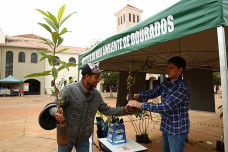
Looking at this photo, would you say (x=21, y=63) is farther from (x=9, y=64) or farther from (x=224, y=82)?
(x=224, y=82)

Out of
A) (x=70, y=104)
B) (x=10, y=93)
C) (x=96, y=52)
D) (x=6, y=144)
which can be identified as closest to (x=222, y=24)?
(x=70, y=104)

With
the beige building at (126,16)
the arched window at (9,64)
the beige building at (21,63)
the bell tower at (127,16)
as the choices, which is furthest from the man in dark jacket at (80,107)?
the bell tower at (127,16)

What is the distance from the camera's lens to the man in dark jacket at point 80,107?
182cm

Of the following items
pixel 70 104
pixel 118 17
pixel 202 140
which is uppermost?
pixel 118 17

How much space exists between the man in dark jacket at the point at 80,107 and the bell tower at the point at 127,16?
42.5 m

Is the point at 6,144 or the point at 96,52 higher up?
the point at 96,52

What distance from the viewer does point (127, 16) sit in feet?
141

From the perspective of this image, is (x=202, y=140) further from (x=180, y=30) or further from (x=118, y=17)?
(x=118, y=17)

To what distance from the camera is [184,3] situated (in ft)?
5.38

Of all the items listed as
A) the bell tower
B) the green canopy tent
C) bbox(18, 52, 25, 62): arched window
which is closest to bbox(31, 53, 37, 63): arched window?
bbox(18, 52, 25, 62): arched window

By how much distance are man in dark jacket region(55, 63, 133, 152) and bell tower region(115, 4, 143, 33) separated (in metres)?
42.5

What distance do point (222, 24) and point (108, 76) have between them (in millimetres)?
17279

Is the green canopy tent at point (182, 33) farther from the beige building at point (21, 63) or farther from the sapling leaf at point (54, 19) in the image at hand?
the beige building at point (21, 63)

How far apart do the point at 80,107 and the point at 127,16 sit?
44.5m
